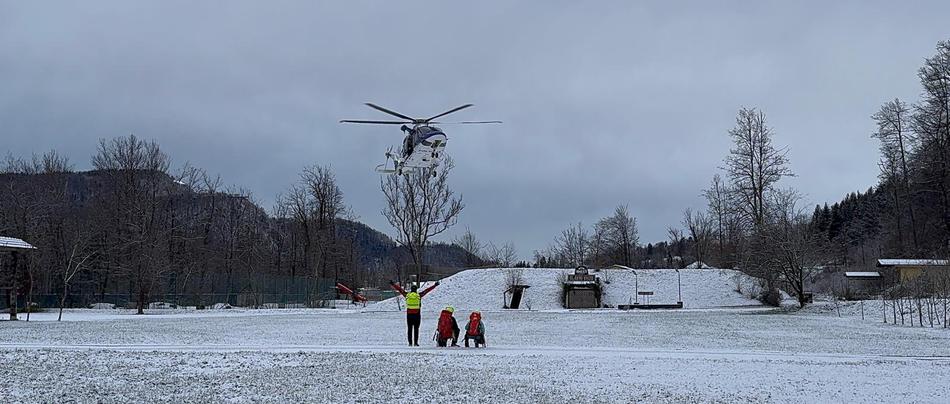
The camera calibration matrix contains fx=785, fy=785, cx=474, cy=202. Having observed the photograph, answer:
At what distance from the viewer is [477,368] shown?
1470 cm

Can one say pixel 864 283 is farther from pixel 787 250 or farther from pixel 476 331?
pixel 476 331

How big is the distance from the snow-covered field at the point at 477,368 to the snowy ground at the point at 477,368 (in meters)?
0.03

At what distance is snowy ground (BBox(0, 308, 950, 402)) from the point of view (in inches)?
454

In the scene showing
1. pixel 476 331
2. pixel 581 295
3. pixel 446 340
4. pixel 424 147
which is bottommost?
pixel 446 340

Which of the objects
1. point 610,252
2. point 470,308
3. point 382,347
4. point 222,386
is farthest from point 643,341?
point 610,252

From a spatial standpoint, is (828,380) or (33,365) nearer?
(828,380)

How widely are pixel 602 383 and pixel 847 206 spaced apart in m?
97.5

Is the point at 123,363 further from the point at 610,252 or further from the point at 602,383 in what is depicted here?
the point at 610,252

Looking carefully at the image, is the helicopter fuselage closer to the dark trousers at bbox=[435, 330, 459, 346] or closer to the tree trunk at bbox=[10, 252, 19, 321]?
the dark trousers at bbox=[435, 330, 459, 346]

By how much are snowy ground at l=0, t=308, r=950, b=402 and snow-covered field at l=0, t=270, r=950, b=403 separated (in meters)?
0.03

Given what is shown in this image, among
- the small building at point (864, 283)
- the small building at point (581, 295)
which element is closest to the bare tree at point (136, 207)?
the small building at point (581, 295)

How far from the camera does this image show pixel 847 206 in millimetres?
99188

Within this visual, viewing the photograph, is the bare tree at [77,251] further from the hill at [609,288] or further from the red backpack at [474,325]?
the red backpack at [474,325]

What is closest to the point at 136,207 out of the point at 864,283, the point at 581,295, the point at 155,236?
the point at 155,236
